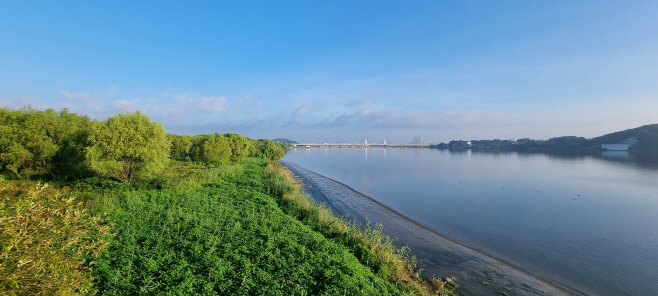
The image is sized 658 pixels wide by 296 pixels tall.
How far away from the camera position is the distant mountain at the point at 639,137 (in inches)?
4269

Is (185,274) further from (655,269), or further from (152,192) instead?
(655,269)

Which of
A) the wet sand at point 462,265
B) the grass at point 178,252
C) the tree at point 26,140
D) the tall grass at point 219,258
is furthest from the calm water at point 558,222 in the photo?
the tree at point 26,140

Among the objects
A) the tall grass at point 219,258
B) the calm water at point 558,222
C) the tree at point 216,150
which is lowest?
the calm water at point 558,222

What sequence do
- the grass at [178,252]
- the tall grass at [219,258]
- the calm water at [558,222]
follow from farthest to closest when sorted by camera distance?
1. the calm water at [558,222]
2. the tall grass at [219,258]
3. the grass at [178,252]

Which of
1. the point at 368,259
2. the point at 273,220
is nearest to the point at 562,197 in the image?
the point at 368,259

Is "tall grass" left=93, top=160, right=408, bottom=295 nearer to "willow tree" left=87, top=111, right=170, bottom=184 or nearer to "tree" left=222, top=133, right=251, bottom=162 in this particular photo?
"willow tree" left=87, top=111, right=170, bottom=184

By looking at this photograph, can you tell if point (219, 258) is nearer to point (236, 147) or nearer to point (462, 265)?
point (462, 265)

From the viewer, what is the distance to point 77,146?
20031 mm

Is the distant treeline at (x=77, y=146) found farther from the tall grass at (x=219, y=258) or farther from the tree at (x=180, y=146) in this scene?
the tree at (x=180, y=146)

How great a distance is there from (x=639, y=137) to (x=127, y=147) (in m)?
186

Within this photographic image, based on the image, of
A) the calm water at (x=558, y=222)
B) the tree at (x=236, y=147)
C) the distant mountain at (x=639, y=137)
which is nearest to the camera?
the calm water at (x=558, y=222)

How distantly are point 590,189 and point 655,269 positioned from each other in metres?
25.5

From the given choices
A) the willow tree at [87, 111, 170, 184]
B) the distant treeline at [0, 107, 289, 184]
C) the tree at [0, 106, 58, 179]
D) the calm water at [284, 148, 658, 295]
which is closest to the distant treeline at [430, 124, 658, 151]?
the calm water at [284, 148, 658, 295]

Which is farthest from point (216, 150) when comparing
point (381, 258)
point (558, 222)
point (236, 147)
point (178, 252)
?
point (558, 222)
